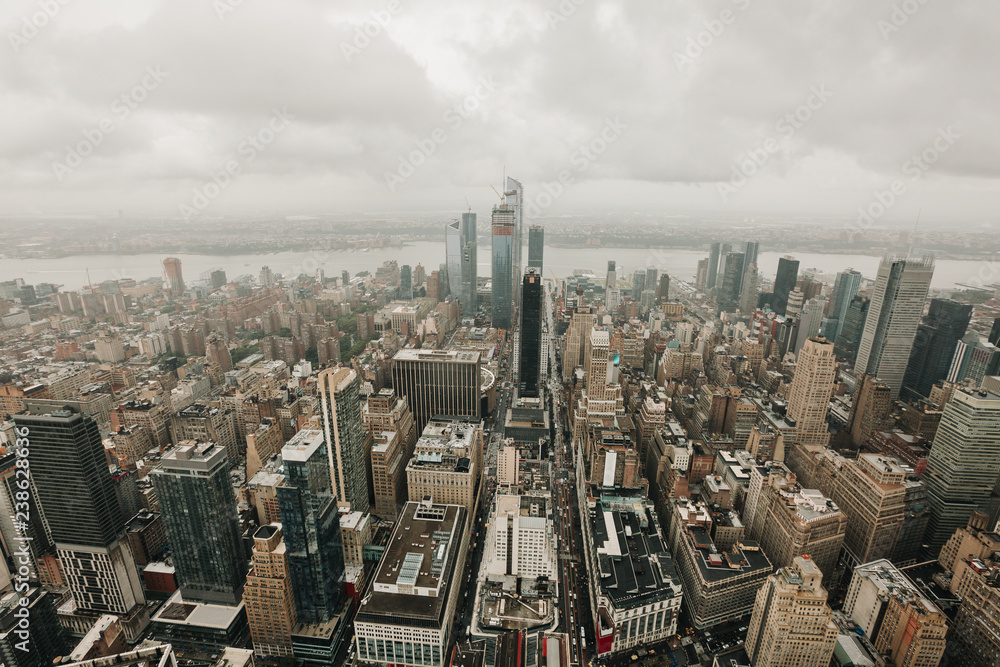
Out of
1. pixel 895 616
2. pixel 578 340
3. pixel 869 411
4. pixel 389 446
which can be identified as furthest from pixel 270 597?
pixel 869 411

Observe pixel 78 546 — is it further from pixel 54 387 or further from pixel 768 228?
pixel 768 228

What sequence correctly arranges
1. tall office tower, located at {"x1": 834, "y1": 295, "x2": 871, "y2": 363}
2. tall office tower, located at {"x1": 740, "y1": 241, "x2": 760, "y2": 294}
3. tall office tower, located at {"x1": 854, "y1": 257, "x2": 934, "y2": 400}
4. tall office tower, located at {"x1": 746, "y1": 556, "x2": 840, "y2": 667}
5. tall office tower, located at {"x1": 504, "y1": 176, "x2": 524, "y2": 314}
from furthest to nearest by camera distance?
tall office tower, located at {"x1": 740, "y1": 241, "x2": 760, "y2": 294}
tall office tower, located at {"x1": 504, "y1": 176, "x2": 524, "y2": 314}
tall office tower, located at {"x1": 834, "y1": 295, "x2": 871, "y2": 363}
tall office tower, located at {"x1": 854, "y1": 257, "x2": 934, "y2": 400}
tall office tower, located at {"x1": 746, "y1": 556, "x2": 840, "y2": 667}

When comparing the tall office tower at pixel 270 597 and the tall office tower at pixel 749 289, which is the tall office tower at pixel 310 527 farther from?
the tall office tower at pixel 749 289

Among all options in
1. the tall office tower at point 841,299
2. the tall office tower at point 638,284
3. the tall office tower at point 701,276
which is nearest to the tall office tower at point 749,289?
the tall office tower at point 701,276

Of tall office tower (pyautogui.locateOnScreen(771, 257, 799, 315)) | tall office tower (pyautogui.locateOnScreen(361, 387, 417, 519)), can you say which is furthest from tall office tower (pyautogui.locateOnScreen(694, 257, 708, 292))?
tall office tower (pyautogui.locateOnScreen(361, 387, 417, 519))

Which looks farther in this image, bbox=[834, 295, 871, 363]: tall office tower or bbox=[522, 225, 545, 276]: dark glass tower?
bbox=[522, 225, 545, 276]: dark glass tower

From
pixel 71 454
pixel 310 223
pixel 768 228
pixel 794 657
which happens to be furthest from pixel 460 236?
pixel 794 657

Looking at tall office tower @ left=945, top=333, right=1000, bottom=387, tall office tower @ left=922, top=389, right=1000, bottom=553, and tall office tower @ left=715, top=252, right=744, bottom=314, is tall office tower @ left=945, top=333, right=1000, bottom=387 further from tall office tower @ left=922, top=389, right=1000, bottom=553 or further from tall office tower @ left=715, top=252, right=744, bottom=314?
tall office tower @ left=715, top=252, right=744, bottom=314
